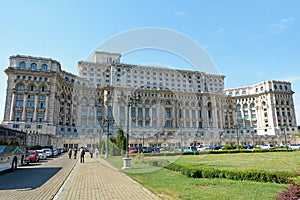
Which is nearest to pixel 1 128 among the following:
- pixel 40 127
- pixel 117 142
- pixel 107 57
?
pixel 117 142

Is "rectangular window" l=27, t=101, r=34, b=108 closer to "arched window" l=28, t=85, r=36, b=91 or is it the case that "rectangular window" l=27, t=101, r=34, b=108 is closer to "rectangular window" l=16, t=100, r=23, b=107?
"rectangular window" l=16, t=100, r=23, b=107

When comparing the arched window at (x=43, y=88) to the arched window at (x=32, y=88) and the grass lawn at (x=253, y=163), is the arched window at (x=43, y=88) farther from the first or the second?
the grass lawn at (x=253, y=163)

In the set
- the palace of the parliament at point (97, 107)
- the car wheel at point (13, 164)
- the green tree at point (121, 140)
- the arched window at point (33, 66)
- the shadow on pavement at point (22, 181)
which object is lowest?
the shadow on pavement at point (22, 181)

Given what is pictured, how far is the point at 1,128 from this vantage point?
14.7 meters

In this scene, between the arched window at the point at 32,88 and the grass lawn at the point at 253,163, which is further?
the arched window at the point at 32,88

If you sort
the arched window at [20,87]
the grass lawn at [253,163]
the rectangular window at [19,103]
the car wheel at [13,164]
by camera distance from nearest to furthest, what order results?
the grass lawn at [253,163]
the car wheel at [13,164]
the rectangular window at [19,103]
the arched window at [20,87]

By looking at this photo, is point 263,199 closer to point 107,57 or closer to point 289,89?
point 107,57

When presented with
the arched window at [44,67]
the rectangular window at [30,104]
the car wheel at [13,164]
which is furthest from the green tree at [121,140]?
the arched window at [44,67]

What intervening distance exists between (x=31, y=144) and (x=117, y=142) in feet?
73.3

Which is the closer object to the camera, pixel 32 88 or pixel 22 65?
pixel 22 65

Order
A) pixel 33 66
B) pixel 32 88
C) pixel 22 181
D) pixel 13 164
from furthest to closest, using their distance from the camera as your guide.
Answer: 1. pixel 33 66
2. pixel 32 88
3. pixel 13 164
4. pixel 22 181

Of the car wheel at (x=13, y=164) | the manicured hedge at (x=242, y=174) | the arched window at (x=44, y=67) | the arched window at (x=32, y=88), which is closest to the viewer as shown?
the manicured hedge at (x=242, y=174)

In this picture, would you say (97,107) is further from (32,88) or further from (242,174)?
(242,174)

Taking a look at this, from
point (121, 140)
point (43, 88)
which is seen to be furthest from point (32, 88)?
point (121, 140)
